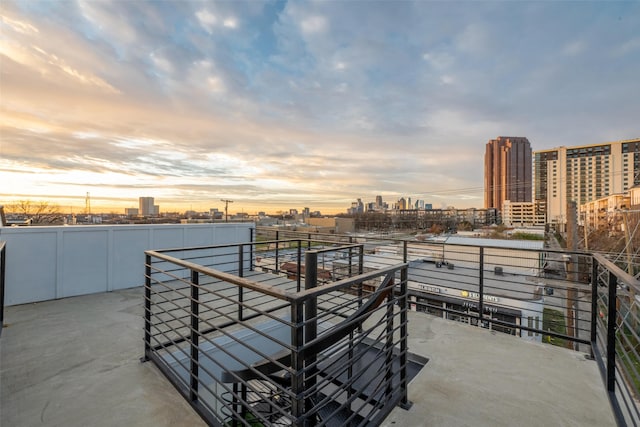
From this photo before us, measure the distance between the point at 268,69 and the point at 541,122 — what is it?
1217 centimetres

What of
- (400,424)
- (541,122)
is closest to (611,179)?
(541,122)

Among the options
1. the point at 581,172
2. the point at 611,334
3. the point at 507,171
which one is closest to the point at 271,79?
the point at 611,334

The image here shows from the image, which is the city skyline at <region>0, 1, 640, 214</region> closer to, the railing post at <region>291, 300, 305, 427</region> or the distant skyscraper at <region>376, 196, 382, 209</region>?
the railing post at <region>291, 300, 305, 427</region>

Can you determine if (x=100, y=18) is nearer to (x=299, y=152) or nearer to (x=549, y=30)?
(x=299, y=152)

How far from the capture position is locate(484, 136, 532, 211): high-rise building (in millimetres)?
41656

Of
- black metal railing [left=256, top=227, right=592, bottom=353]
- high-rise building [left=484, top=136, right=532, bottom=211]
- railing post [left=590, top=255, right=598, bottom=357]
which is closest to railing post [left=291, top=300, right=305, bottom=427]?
black metal railing [left=256, top=227, right=592, bottom=353]

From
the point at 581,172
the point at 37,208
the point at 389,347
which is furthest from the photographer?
the point at 581,172

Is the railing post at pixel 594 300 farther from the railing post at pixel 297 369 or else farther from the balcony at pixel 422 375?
the railing post at pixel 297 369

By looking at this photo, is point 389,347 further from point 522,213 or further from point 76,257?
point 522,213

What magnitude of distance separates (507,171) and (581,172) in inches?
331

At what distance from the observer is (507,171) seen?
42.2 meters

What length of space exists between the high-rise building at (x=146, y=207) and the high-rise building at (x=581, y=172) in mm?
41390

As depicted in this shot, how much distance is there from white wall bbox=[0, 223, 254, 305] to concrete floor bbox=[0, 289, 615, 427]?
880mm

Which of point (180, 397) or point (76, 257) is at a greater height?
point (76, 257)
